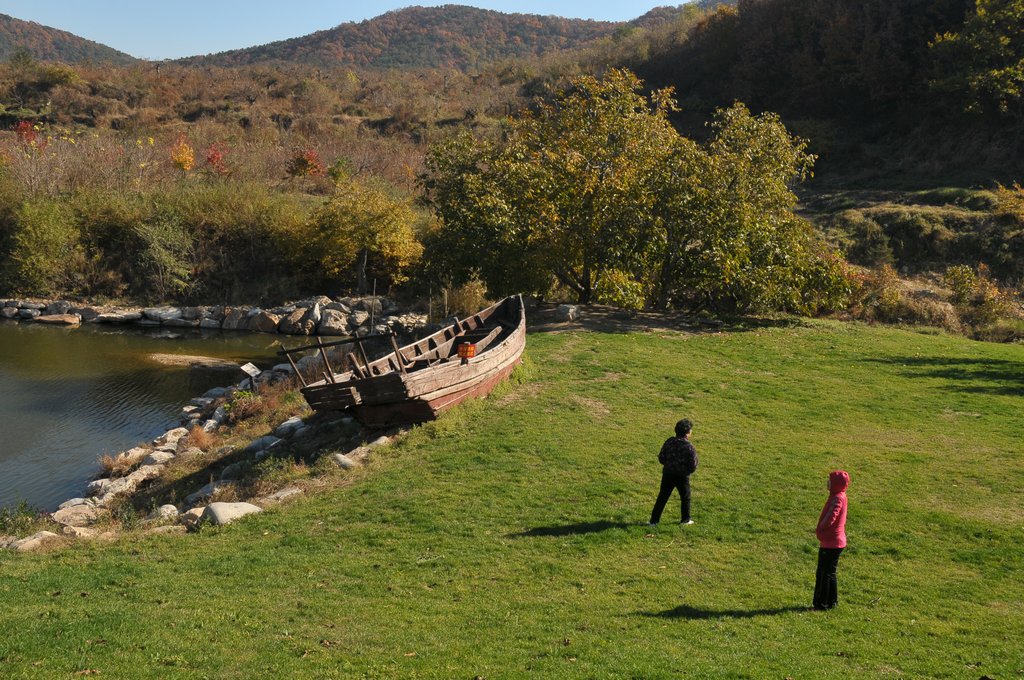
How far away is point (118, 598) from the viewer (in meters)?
8.85

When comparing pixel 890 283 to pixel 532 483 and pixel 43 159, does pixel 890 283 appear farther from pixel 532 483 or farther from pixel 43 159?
pixel 43 159

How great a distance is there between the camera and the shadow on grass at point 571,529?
10672mm

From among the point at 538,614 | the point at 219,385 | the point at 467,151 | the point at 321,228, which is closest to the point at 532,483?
the point at 538,614

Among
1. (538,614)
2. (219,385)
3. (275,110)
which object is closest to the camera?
(538,614)

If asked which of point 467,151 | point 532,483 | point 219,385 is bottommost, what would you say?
point 219,385

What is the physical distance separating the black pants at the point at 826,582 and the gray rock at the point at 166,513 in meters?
9.20

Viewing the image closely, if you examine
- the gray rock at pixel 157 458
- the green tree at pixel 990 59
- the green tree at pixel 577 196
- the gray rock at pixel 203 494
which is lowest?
the gray rock at pixel 157 458

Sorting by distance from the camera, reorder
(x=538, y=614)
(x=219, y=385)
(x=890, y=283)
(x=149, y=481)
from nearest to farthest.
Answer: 1. (x=538, y=614)
2. (x=149, y=481)
3. (x=219, y=385)
4. (x=890, y=283)

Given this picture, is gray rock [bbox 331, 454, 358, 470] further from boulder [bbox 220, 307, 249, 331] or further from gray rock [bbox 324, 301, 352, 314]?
boulder [bbox 220, 307, 249, 331]

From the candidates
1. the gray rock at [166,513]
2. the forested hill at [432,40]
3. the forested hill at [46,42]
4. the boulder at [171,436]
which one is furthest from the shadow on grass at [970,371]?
the forested hill at [46,42]

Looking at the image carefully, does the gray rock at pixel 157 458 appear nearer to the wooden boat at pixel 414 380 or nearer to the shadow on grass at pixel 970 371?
the wooden boat at pixel 414 380

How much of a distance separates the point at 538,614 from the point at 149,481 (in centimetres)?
1105

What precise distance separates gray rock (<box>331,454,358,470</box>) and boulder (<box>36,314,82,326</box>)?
27934mm

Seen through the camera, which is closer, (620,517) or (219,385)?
(620,517)
